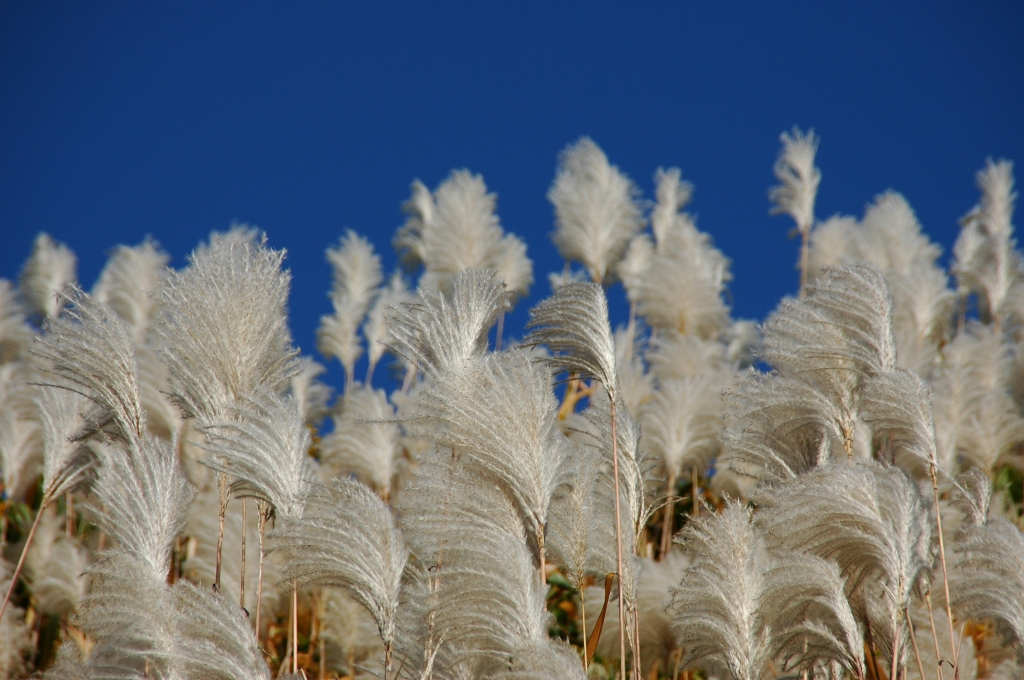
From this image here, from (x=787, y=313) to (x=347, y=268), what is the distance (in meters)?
6.99

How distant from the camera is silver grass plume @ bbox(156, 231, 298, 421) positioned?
3.79 meters

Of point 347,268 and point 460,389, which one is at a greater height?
point 347,268

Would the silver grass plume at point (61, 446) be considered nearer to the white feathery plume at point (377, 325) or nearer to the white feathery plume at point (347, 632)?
the white feathery plume at point (347, 632)

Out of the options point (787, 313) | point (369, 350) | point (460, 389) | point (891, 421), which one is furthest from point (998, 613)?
point (369, 350)

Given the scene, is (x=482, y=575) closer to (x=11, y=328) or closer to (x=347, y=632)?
(x=347, y=632)

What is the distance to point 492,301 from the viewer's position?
3.93 metres

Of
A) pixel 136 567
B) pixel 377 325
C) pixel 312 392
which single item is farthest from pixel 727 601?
pixel 377 325

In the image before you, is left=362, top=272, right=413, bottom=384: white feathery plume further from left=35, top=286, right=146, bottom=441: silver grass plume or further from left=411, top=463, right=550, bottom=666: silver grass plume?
left=411, top=463, right=550, bottom=666: silver grass plume

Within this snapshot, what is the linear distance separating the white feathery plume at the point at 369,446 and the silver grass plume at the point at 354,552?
2.92 m

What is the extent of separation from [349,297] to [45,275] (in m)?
3.24

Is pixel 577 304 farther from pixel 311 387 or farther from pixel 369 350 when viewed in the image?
pixel 369 350

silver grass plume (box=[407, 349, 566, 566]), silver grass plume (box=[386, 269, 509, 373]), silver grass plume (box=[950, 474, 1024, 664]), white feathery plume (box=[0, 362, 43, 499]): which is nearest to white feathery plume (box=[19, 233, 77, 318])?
white feathery plume (box=[0, 362, 43, 499])


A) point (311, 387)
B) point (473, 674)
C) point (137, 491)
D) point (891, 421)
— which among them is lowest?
point (473, 674)

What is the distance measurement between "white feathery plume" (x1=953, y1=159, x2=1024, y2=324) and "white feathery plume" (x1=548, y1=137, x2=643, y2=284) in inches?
164
